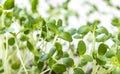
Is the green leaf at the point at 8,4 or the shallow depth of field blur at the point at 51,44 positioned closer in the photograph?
the shallow depth of field blur at the point at 51,44

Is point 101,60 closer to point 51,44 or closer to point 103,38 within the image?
point 103,38

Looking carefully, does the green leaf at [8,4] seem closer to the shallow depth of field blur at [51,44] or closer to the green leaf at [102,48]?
the shallow depth of field blur at [51,44]

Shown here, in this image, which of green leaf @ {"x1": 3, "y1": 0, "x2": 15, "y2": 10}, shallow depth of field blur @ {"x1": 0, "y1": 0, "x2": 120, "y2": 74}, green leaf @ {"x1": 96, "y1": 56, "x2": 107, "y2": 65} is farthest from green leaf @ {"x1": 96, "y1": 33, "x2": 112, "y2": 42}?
green leaf @ {"x1": 3, "y1": 0, "x2": 15, "y2": 10}

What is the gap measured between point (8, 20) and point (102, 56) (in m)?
0.40

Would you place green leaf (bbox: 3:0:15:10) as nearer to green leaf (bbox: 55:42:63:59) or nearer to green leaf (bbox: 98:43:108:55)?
green leaf (bbox: 55:42:63:59)

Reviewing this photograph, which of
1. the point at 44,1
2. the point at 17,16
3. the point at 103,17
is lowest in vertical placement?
the point at 103,17

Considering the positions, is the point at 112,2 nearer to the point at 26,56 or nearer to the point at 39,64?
the point at 26,56

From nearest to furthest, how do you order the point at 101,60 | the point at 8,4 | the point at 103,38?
the point at 101,60
the point at 103,38
the point at 8,4

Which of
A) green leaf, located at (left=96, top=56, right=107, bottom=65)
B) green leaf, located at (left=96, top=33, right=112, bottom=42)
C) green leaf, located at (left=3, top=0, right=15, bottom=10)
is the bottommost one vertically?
green leaf, located at (left=96, top=56, right=107, bottom=65)

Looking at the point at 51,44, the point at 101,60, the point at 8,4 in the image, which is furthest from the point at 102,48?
the point at 8,4

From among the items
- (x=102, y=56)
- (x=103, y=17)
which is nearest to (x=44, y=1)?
(x=103, y=17)

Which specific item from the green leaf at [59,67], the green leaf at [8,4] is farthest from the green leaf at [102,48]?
the green leaf at [8,4]

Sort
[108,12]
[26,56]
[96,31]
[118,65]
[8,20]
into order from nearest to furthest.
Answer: [118,65]
[96,31]
[8,20]
[26,56]
[108,12]

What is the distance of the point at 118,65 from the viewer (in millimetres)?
695
